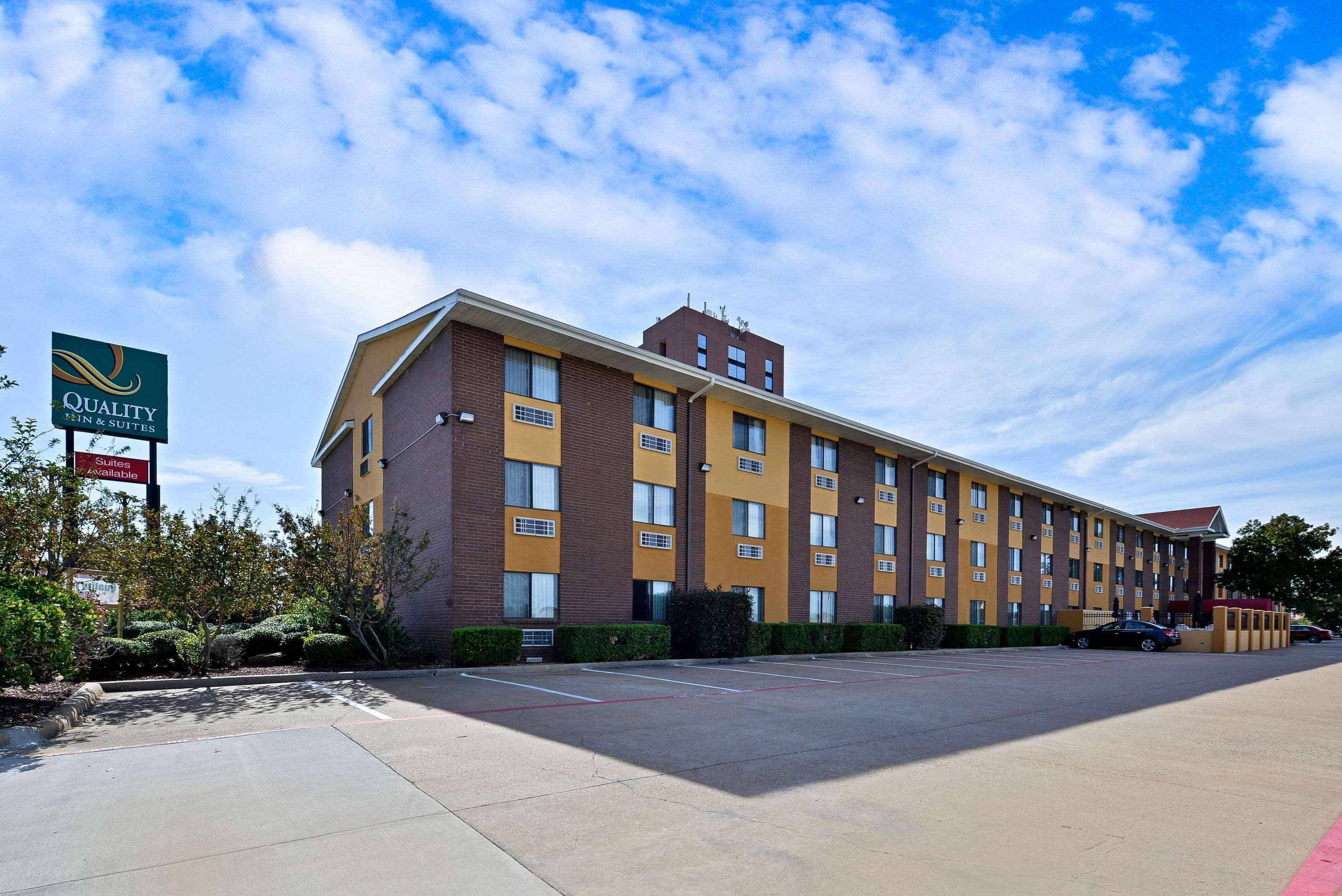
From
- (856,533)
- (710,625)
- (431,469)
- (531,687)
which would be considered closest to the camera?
(531,687)

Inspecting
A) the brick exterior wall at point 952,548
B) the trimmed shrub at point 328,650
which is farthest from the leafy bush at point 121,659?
the brick exterior wall at point 952,548

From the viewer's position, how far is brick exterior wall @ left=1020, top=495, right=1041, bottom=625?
3922 centimetres

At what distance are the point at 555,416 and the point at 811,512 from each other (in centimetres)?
1105

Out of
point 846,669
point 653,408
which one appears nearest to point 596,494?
point 653,408

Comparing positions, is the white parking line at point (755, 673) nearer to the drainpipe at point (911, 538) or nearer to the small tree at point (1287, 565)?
the drainpipe at point (911, 538)

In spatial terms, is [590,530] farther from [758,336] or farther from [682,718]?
[758,336]

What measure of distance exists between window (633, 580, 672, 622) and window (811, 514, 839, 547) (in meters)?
7.18

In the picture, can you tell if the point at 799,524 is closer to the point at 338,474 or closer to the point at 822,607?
the point at 822,607

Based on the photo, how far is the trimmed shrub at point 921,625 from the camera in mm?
29547

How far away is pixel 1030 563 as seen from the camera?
40.0 metres

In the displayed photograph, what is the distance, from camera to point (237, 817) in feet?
19.1

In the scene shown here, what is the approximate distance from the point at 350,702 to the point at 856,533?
2096cm

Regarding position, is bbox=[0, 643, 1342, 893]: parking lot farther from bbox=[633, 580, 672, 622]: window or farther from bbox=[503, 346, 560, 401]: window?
bbox=[633, 580, 672, 622]: window

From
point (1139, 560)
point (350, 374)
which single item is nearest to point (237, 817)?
point (350, 374)
